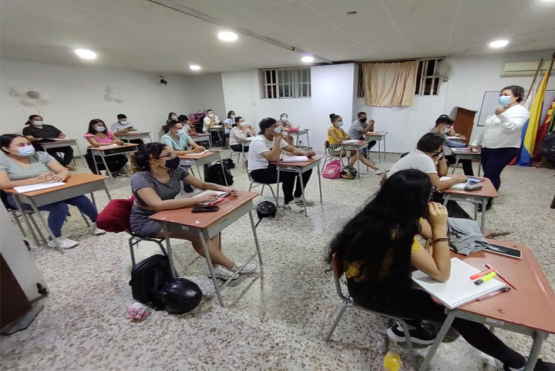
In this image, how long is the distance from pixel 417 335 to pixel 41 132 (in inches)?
265

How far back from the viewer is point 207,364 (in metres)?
1.39

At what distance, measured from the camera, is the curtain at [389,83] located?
6.17 metres

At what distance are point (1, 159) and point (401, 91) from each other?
7250 millimetres

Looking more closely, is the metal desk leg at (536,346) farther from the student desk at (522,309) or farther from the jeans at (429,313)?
the jeans at (429,313)

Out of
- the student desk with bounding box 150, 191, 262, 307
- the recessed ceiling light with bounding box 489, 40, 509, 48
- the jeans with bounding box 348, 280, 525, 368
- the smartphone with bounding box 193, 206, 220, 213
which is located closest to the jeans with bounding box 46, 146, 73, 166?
the student desk with bounding box 150, 191, 262, 307

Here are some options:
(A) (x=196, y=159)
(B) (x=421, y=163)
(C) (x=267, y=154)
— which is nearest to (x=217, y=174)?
(A) (x=196, y=159)

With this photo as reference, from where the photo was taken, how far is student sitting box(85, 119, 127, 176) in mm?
4723

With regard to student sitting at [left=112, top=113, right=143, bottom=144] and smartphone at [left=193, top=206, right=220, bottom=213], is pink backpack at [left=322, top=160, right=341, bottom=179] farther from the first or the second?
student sitting at [left=112, top=113, right=143, bottom=144]

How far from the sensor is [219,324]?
164 cm

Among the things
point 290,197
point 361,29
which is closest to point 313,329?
point 290,197

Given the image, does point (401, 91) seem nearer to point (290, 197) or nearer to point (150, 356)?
point (290, 197)

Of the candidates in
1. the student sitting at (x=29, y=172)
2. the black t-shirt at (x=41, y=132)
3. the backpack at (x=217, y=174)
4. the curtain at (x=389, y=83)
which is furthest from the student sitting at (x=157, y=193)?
the curtain at (x=389, y=83)

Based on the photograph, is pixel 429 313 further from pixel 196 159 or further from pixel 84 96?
pixel 84 96

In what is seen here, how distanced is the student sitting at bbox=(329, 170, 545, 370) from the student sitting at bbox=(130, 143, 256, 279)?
1.08 meters
